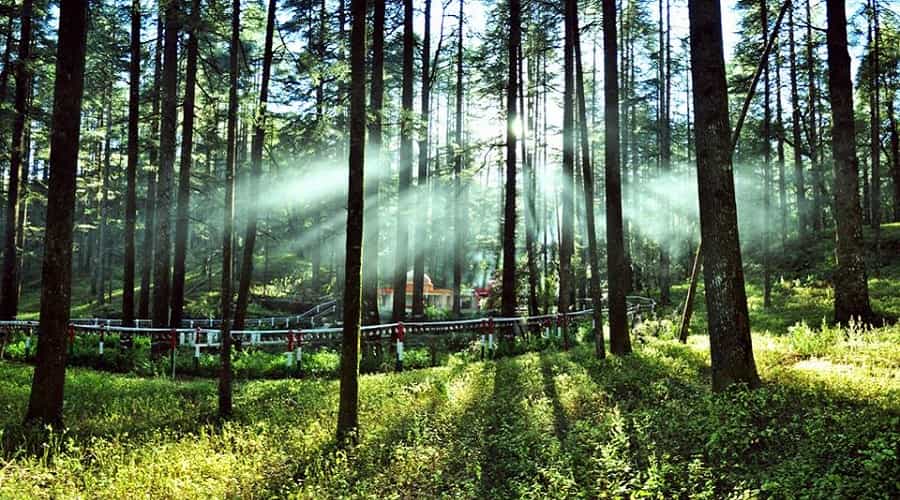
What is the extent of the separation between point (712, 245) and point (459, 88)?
696 inches

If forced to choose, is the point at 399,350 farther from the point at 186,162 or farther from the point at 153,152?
the point at 153,152

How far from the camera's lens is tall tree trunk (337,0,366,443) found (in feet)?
24.2

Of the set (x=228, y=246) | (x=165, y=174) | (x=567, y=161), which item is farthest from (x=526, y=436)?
(x=165, y=174)

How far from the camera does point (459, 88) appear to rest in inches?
905

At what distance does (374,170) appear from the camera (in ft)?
56.8

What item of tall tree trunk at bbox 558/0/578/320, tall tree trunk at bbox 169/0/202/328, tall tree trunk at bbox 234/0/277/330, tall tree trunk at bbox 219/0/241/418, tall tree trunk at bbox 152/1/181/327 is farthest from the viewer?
tall tree trunk at bbox 152/1/181/327

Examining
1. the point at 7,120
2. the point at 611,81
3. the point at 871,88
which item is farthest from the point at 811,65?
the point at 7,120

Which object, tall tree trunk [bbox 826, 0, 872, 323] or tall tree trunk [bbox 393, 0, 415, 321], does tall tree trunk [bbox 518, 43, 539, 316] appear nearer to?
tall tree trunk [bbox 393, 0, 415, 321]

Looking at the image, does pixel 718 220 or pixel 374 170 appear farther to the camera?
pixel 374 170

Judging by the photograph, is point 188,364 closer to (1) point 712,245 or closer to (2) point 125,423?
(2) point 125,423

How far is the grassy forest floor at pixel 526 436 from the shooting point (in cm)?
500

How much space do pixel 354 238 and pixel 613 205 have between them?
7301 millimetres

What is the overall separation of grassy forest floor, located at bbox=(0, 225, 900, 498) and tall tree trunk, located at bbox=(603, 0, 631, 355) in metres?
1.70

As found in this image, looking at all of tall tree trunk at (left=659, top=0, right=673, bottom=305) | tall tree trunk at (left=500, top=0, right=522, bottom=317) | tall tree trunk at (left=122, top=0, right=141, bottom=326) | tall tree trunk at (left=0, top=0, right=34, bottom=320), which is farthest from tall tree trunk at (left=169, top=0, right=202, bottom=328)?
tall tree trunk at (left=659, top=0, right=673, bottom=305)
